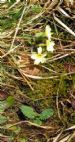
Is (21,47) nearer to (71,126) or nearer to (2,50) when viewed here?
(2,50)

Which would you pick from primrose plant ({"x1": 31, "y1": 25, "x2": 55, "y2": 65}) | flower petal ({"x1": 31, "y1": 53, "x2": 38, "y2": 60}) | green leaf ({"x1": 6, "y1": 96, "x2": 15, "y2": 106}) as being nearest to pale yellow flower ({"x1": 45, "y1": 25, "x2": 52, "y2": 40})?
primrose plant ({"x1": 31, "y1": 25, "x2": 55, "y2": 65})

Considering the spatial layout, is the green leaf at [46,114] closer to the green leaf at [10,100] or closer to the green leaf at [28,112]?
the green leaf at [28,112]

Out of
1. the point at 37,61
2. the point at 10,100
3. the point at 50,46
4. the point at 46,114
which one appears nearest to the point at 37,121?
the point at 46,114

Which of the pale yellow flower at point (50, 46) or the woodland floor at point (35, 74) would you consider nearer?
the woodland floor at point (35, 74)

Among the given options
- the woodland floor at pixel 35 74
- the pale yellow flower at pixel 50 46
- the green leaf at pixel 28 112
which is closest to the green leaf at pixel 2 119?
the woodland floor at pixel 35 74

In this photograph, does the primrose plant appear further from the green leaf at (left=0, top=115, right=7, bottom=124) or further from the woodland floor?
the green leaf at (left=0, top=115, right=7, bottom=124)

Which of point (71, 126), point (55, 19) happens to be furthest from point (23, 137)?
point (55, 19)

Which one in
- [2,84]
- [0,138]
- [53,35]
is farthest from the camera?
[53,35]
